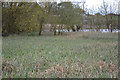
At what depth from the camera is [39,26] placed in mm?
16766

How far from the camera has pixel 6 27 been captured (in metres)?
12.2

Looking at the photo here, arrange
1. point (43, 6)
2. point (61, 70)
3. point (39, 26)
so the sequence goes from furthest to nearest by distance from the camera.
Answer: point (39, 26), point (43, 6), point (61, 70)

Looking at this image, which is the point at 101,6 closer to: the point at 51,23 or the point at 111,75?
the point at 51,23

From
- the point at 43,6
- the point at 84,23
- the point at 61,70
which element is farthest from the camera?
the point at 84,23

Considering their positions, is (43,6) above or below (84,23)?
above

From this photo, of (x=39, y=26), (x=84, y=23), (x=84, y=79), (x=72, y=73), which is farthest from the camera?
(x=84, y=23)

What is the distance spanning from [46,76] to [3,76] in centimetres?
91

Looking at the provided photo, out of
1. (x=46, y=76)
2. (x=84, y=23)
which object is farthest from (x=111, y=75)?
(x=84, y=23)

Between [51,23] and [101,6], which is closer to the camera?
[101,6]

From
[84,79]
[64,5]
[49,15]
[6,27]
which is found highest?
[64,5]

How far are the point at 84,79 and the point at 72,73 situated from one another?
1.22 feet

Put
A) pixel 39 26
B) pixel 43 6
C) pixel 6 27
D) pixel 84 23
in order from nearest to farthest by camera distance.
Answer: pixel 6 27 < pixel 43 6 < pixel 39 26 < pixel 84 23

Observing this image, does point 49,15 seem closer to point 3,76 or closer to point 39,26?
point 39,26

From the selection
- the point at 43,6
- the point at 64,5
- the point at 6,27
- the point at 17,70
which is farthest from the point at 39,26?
the point at 17,70
